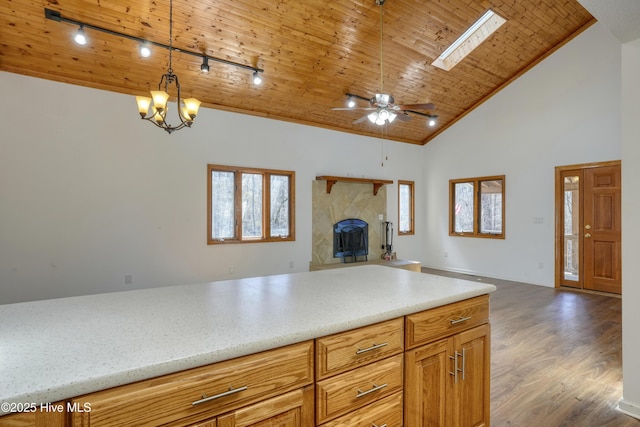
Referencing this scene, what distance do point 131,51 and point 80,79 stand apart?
0.96 metres

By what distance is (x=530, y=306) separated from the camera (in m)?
4.61

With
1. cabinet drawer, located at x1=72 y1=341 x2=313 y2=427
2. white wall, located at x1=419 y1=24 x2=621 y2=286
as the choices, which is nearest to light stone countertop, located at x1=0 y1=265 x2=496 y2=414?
cabinet drawer, located at x1=72 y1=341 x2=313 y2=427

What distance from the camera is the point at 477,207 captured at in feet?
22.7

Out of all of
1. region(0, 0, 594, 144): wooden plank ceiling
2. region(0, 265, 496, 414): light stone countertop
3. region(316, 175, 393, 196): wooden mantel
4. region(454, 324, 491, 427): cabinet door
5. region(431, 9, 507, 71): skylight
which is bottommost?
region(454, 324, 491, 427): cabinet door

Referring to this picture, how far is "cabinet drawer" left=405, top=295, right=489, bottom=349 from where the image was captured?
4.80 feet

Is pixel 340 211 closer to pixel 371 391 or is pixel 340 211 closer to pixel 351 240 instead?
pixel 351 240

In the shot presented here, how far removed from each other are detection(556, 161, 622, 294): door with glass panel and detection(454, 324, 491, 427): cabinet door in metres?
4.94

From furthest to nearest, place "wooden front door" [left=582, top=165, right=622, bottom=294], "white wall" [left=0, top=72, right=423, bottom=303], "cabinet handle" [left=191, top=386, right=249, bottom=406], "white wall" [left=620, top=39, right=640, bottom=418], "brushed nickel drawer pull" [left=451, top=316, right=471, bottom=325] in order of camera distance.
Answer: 1. "wooden front door" [left=582, top=165, right=622, bottom=294]
2. "white wall" [left=0, top=72, right=423, bottom=303]
3. "white wall" [left=620, top=39, right=640, bottom=418]
4. "brushed nickel drawer pull" [left=451, top=316, right=471, bottom=325]
5. "cabinet handle" [left=191, top=386, right=249, bottom=406]

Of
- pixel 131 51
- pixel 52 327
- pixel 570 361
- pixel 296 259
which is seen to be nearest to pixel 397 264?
pixel 296 259

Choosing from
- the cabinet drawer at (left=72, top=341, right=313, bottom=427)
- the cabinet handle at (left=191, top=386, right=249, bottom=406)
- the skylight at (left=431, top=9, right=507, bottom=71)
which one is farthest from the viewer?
the skylight at (left=431, top=9, right=507, bottom=71)

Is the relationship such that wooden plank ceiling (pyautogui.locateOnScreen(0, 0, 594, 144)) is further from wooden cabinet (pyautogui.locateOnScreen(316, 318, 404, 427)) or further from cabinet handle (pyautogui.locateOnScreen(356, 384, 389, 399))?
cabinet handle (pyautogui.locateOnScreen(356, 384, 389, 399))

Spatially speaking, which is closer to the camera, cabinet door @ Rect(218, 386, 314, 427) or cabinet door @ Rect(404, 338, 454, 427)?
cabinet door @ Rect(218, 386, 314, 427)

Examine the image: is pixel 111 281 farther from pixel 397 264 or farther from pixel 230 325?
pixel 397 264

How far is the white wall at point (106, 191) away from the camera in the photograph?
13.3 ft
